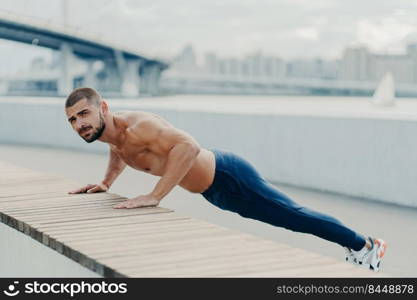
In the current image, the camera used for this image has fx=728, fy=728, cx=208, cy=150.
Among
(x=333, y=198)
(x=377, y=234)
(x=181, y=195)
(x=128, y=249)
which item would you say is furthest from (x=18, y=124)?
(x=128, y=249)

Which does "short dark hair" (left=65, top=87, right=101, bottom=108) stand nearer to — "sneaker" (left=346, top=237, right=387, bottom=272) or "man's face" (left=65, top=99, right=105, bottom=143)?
"man's face" (left=65, top=99, right=105, bottom=143)

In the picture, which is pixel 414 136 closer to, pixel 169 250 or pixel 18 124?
pixel 169 250

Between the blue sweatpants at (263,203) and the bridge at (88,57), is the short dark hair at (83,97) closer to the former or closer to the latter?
the blue sweatpants at (263,203)

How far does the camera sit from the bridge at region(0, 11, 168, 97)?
51.2m

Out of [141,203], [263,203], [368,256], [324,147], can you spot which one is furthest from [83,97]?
[324,147]

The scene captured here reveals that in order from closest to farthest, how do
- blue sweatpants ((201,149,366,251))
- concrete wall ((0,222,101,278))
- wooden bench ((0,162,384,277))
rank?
wooden bench ((0,162,384,277)) → concrete wall ((0,222,101,278)) → blue sweatpants ((201,149,366,251))

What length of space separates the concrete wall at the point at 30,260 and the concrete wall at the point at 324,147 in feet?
16.6

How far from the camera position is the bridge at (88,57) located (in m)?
51.2

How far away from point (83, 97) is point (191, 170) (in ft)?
2.85

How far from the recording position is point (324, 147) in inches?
372

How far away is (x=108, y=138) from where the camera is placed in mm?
4672

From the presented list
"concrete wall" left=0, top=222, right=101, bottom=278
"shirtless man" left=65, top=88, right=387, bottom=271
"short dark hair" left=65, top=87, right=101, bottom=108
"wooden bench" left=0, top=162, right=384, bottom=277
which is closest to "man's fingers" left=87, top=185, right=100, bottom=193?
"wooden bench" left=0, top=162, right=384, bottom=277

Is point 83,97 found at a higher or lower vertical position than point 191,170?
higher

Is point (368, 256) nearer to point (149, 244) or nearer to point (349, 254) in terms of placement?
point (349, 254)
